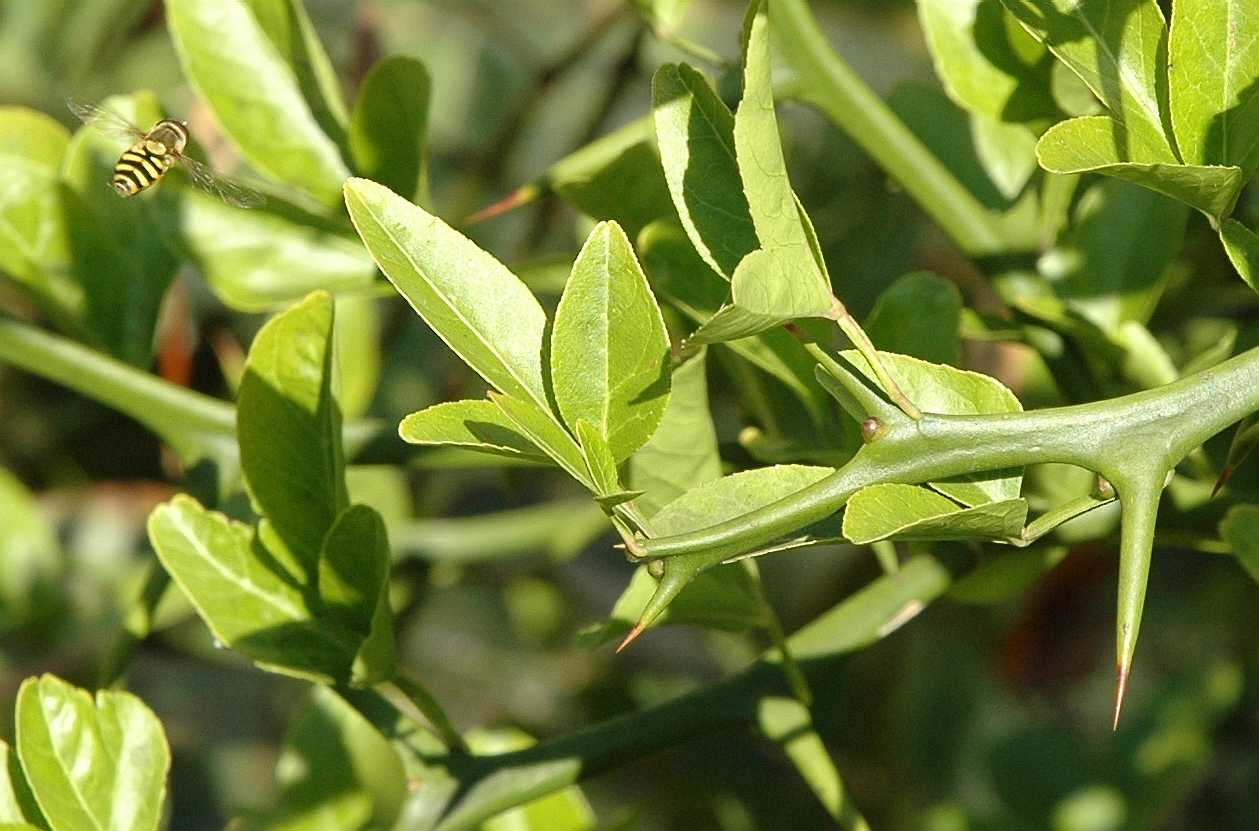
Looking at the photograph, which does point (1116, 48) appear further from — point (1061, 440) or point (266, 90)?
point (266, 90)

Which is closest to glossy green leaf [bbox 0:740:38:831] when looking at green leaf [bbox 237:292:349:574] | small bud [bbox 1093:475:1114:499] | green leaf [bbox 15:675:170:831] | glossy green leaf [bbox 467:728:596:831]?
green leaf [bbox 15:675:170:831]

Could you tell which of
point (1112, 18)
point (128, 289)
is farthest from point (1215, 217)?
point (128, 289)

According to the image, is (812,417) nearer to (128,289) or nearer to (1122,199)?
(1122,199)

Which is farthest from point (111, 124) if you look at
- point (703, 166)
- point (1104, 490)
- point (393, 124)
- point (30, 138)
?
point (1104, 490)

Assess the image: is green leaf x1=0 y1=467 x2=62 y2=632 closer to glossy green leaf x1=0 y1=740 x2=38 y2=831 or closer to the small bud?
glossy green leaf x1=0 y1=740 x2=38 y2=831

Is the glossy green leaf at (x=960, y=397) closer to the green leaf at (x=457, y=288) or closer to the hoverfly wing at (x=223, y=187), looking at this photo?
the green leaf at (x=457, y=288)

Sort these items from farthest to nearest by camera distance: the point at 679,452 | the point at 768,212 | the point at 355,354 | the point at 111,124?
the point at 355,354 → the point at 111,124 → the point at 679,452 → the point at 768,212
